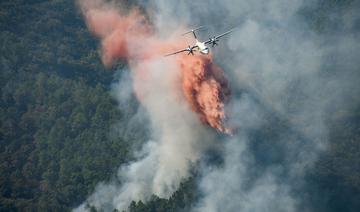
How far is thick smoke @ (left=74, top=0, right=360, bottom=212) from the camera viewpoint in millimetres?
112312

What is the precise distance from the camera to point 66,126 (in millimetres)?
142875

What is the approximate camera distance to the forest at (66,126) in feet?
417

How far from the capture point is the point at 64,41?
162 meters

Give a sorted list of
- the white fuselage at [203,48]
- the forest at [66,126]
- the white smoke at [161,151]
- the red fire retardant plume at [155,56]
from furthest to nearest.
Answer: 1. the forest at [66,126]
2. the white smoke at [161,151]
3. the red fire retardant plume at [155,56]
4. the white fuselage at [203,48]

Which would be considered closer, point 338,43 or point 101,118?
point 101,118

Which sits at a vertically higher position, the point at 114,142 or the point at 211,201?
the point at 114,142

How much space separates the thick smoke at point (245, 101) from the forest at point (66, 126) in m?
3.35

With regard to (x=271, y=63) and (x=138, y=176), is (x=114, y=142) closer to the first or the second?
(x=138, y=176)

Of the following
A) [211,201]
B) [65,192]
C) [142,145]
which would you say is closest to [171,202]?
[211,201]

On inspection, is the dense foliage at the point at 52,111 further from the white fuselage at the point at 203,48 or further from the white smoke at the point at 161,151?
the white fuselage at the point at 203,48

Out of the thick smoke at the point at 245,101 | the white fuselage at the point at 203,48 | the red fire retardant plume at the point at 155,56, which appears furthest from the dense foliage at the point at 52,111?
the white fuselage at the point at 203,48

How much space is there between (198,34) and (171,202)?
40.5 metres

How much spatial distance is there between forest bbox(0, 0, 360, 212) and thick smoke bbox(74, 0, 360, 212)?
3.35 metres

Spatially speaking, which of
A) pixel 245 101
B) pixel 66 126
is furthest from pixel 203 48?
pixel 66 126
